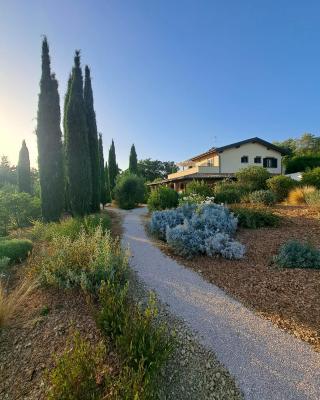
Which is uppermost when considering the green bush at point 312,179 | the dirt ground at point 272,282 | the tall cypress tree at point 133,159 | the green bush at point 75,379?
the tall cypress tree at point 133,159

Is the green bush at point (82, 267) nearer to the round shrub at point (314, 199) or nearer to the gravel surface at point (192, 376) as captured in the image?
the gravel surface at point (192, 376)

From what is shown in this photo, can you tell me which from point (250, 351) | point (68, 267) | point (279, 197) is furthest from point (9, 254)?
point (279, 197)

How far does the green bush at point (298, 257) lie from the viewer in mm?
5340

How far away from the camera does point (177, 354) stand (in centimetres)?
291

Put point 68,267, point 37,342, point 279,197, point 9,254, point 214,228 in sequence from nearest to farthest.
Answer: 1. point 37,342
2. point 68,267
3. point 9,254
4. point 214,228
5. point 279,197

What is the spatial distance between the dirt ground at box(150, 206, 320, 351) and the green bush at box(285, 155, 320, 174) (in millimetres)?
27686

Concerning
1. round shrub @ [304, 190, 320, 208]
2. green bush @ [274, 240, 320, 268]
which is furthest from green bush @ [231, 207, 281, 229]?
round shrub @ [304, 190, 320, 208]

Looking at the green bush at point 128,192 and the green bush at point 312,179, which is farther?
the green bush at point 128,192

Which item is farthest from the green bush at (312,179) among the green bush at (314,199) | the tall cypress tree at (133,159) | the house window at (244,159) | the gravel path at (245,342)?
the tall cypress tree at (133,159)

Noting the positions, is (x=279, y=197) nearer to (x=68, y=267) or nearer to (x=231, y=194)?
(x=231, y=194)

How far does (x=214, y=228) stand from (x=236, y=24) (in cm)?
618

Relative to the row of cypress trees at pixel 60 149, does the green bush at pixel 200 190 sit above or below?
below

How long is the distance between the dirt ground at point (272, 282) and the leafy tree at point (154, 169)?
46.9 metres

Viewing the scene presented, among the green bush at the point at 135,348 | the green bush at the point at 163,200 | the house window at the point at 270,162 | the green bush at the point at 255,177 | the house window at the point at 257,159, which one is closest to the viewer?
the green bush at the point at 135,348
